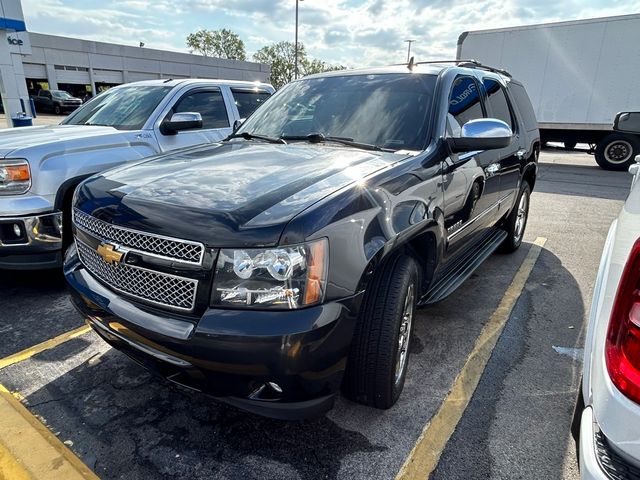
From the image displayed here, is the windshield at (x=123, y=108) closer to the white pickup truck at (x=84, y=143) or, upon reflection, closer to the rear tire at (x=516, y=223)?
the white pickup truck at (x=84, y=143)

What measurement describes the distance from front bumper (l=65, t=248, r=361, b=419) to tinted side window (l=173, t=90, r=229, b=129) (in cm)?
378

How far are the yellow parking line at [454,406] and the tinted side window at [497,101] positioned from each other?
179cm

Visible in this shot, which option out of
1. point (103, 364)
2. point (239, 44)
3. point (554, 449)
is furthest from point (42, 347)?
point (239, 44)

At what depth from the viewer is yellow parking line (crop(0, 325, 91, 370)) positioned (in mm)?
2867

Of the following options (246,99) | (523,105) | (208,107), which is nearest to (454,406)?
(523,105)

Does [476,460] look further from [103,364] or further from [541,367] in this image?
[103,364]

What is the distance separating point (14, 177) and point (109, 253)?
211 cm

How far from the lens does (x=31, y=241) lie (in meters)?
3.51

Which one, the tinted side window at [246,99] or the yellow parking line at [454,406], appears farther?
the tinted side window at [246,99]

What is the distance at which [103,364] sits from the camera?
9.36 ft

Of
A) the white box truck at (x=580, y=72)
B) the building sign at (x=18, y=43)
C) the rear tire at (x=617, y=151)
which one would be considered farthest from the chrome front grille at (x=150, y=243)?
the building sign at (x=18, y=43)

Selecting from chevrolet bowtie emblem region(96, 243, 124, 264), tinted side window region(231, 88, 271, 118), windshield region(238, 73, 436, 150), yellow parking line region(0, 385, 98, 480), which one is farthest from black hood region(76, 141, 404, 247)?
tinted side window region(231, 88, 271, 118)

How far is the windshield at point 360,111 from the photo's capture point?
2870 mm

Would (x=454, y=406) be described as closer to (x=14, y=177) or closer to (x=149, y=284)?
(x=149, y=284)
